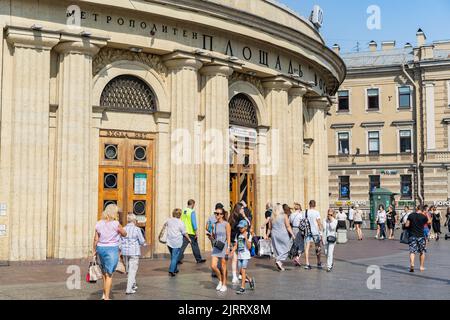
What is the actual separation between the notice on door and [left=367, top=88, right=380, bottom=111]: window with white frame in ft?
127

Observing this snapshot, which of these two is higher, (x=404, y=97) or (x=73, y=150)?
(x=404, y=97)

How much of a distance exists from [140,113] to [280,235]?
588 centimetres

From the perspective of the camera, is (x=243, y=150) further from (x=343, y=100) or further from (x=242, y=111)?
(x=343, y=100)

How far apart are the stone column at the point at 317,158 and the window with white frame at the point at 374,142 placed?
2744cm

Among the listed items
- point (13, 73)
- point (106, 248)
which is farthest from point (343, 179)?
point (106, 248)

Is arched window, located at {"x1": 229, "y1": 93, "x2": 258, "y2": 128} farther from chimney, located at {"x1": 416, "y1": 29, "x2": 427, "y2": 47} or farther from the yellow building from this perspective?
chimney, located at {"x1": 416, "y1": 29, "x2": 427, "y2": 47}

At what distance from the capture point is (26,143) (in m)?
16.6

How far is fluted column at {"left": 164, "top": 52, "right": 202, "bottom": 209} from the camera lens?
755 inches

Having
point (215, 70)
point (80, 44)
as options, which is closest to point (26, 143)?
point (80, 44)

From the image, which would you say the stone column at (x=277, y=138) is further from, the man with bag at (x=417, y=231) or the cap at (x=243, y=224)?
the cap at (x=243, y=224)

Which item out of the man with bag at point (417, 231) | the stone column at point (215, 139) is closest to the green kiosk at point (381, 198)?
the stone column at point (215, 139)

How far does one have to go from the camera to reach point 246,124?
22.6m

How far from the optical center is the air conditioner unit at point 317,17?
26609 mm

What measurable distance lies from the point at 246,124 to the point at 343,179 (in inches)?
1325
